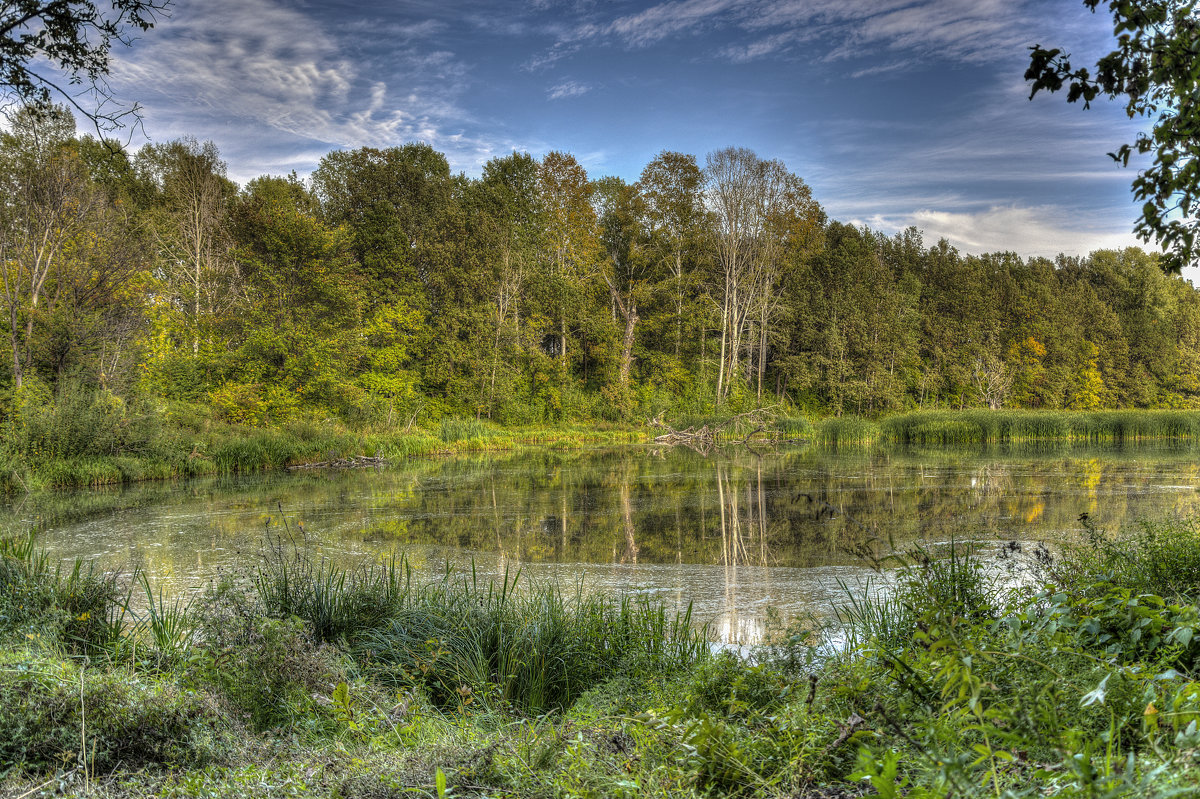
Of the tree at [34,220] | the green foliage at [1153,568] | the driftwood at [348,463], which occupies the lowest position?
the driftwood at [348,463]

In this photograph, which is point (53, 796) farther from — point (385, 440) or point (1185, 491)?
point (385, 440)

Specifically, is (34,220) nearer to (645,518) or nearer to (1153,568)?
(645,518)

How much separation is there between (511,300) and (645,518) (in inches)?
852

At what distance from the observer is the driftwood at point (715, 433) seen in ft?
83.6

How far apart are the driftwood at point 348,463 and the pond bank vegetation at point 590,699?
14.7 meters

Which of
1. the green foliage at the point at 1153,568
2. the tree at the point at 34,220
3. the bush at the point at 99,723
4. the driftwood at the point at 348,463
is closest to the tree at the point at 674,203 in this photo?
the driftwood at the point at 348,463

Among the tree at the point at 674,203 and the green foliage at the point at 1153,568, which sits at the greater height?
the tree at the point at 674,203

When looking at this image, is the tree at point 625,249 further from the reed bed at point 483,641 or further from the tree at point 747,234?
the reed bed at point 483,641

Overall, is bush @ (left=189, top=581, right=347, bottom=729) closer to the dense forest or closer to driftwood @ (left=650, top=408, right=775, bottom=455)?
the dense forest

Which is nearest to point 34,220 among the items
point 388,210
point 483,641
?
point 388,210

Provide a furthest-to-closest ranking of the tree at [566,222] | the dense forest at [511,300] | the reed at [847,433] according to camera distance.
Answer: the tree at [566,222], the reed at [847,433], the dense forest at [511,300]

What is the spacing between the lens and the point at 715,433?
86.7 feet

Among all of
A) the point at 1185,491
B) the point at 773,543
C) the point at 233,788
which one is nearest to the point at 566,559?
the point at 773,543

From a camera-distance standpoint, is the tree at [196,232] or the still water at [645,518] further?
the tree at [196,232]
